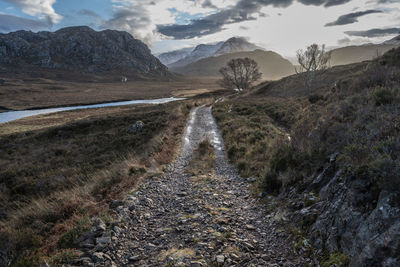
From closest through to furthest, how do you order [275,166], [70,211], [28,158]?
[70,211]
[275,166]
[28,158]

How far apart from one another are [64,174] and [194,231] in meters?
16.3

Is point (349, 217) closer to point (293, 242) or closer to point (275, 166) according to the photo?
point (293, 242)

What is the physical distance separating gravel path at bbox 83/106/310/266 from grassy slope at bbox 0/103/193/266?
132 centimetres

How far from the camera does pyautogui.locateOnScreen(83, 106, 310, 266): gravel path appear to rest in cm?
555

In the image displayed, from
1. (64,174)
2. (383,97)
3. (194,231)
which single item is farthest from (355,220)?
(64,174)

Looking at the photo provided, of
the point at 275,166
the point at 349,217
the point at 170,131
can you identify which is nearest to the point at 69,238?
the point at 349,217

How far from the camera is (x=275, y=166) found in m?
9.56

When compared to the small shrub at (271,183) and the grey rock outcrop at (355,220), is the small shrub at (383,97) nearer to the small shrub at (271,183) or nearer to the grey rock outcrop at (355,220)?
the grey rock outcrop at (355,220)

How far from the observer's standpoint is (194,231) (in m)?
6.77

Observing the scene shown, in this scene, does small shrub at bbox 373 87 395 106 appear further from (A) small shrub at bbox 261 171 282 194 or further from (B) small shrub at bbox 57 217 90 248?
(B) small shrub at bbox 57 217 90 248

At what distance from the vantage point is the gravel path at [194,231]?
555cm

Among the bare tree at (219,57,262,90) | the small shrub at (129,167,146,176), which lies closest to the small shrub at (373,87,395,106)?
the small shrub at (129,167,146,176)

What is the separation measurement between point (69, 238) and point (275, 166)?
7817 mm

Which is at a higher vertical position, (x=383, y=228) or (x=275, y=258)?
(x=383, y=228)
